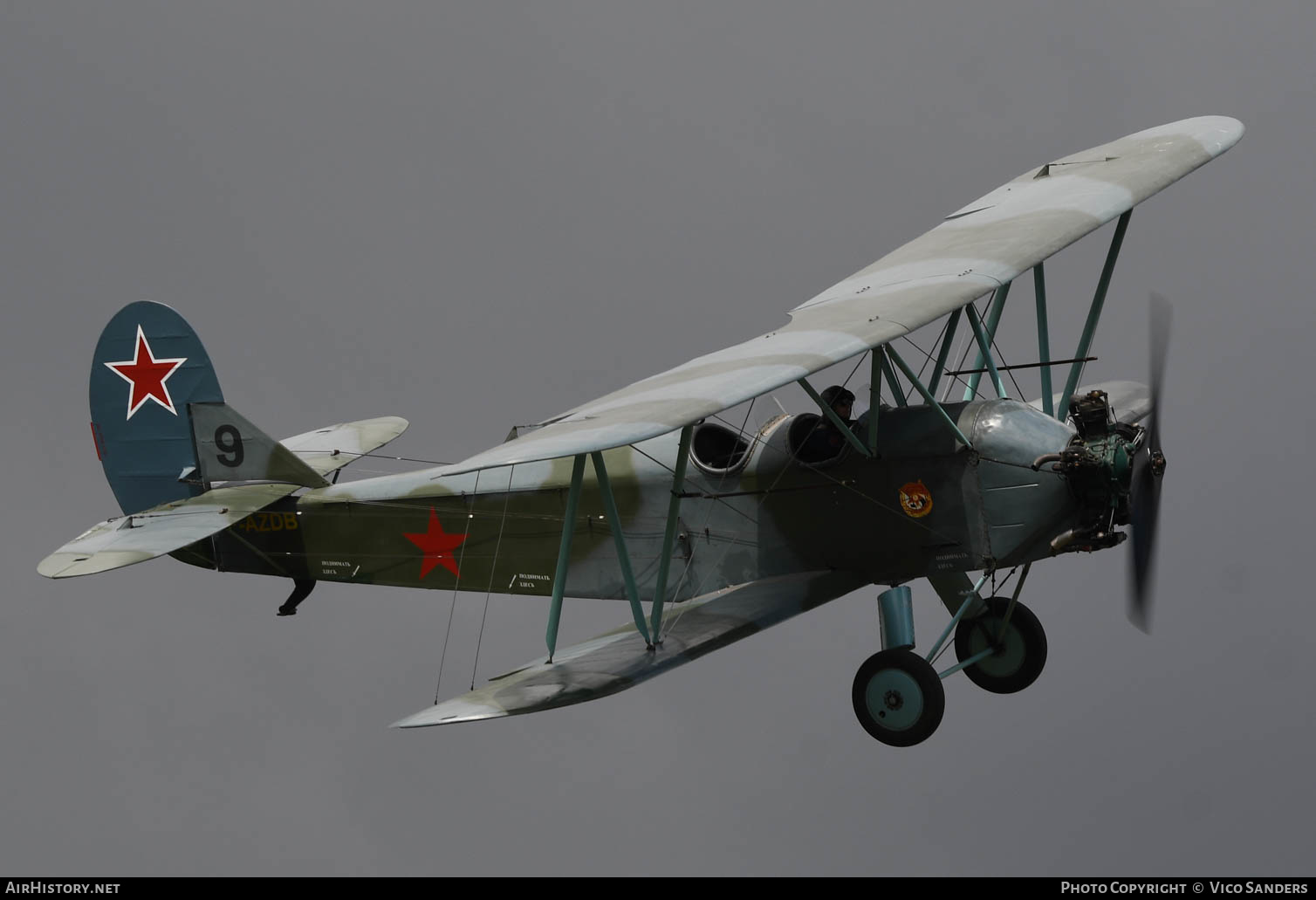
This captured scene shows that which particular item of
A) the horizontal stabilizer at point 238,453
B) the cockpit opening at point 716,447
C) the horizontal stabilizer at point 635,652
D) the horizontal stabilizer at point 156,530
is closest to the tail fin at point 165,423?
the horizontal stabilizer at point 238,453

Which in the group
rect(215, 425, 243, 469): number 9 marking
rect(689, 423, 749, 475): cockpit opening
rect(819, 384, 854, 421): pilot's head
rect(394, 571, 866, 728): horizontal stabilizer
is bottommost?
rect(394, 571, 866, 728): horizontal stabilizer

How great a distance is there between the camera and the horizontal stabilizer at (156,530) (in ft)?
51.4

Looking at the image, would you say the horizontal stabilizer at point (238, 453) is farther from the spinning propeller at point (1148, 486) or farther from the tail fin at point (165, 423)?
the spinning propeller at point (1148, 486)

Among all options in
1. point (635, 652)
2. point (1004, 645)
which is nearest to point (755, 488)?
point (635, 652)

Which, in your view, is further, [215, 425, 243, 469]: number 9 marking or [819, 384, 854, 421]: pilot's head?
[215, 425, 243, 469]: number 9 marking

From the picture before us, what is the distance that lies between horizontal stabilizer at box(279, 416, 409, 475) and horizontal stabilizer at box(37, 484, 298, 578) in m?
0.62

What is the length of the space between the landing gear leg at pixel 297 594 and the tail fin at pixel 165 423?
2.58ft

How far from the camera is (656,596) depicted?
560 inches

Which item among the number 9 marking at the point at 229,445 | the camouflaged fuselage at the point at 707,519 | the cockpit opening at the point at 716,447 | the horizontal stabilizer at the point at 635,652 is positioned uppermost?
the number 9 marking at the point at 229,445

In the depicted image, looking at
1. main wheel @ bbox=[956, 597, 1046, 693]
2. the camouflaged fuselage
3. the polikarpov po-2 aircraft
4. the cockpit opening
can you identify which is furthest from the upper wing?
main wheel @ bbox=[956, 597, 1046, 693]

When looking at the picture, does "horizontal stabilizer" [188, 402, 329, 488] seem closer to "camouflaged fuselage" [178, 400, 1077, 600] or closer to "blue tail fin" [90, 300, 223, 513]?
"blue tail fin" [90, 300, 223, 513]

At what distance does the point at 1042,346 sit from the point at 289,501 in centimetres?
621

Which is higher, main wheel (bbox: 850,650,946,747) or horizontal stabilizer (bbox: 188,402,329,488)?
horizontal stabilizer (bbox: 188,402,329,488)

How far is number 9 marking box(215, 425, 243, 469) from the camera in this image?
17.5 metres
